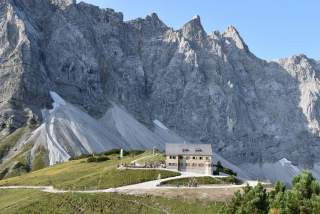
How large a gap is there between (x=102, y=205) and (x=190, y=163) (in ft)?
111

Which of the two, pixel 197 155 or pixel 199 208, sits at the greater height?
pixel 197 155

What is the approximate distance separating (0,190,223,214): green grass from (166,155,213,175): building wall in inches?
963

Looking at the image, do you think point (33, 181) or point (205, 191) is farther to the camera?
point (33, 181)

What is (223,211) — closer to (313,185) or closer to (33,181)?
(313,185)

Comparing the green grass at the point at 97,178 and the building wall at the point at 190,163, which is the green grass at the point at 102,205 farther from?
the building wall at the point at 190,163

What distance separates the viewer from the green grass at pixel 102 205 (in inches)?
3421

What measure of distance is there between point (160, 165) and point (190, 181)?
633 inches

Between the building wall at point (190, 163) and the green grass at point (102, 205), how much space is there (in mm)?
24454

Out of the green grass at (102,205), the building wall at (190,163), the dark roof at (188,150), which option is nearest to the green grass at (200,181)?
the green grass at (102,205)

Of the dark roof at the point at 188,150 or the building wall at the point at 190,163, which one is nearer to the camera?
the building wall at the point at 190,163

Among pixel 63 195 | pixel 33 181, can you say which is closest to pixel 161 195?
pixel 63 195

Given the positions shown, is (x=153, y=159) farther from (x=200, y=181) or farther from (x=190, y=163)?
(x=200, y=181)

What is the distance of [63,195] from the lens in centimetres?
9381

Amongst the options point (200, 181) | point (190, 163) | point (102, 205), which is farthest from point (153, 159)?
point (102, 205)
